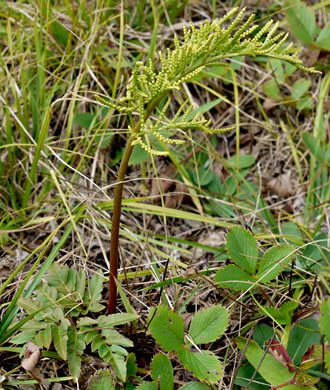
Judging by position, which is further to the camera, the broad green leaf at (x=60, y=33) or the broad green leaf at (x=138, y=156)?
the broad green leaf at (x=60, y=33)

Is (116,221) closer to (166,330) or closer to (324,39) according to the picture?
(166,330)

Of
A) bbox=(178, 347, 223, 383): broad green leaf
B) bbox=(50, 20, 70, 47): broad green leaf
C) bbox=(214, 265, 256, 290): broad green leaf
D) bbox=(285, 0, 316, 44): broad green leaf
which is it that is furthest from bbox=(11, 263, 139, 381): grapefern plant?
bbox=(285, 0, 316, 44): broad green leaf

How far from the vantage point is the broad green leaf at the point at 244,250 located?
1.45m

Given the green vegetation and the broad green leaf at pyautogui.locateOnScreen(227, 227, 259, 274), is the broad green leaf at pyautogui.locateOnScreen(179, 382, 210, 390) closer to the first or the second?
the green vegetation

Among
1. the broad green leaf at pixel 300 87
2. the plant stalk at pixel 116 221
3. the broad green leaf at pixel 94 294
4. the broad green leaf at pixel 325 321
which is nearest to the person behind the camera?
the plant stalk at pixel 116 221

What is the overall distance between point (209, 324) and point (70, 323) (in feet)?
1.31

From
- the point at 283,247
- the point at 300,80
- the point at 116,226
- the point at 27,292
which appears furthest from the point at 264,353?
the point at 300,80

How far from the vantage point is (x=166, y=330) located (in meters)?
1.29

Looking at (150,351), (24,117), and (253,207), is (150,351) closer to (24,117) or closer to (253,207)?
(253,207)

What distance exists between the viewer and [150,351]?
1.45 m

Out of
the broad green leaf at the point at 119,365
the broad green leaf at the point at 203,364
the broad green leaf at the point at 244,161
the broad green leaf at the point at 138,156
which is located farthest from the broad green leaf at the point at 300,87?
the broad green leaf at the point at 119,365

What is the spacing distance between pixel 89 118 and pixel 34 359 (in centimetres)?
107

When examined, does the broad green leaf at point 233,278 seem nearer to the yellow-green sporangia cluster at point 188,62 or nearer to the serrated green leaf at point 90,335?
the serrated green leaf at point 90,335

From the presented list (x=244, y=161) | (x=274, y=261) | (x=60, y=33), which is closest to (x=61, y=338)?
(x=274, y=261)
